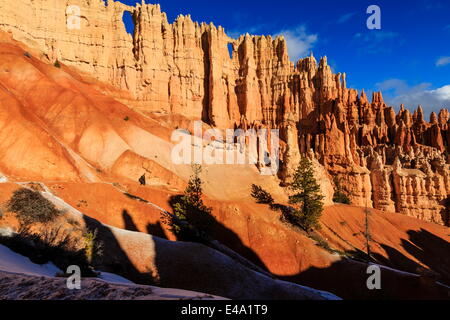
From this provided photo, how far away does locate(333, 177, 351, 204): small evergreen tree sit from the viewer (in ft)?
168

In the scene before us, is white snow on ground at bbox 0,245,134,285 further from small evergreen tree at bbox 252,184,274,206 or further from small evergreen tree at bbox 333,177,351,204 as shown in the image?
small evergreen tree at bbox 333,177,351,204

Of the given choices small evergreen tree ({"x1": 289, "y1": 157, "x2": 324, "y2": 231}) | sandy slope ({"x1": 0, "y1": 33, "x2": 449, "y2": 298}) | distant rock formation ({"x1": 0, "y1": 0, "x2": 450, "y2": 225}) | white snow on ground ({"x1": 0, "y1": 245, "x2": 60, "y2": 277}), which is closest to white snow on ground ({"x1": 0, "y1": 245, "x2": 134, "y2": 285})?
white snow on ground ({"x1": 0, "y1": 245, "x2": 60, "y2": 277})

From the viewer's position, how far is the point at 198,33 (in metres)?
74.9

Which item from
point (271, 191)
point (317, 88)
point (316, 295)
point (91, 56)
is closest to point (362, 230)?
point (271, 191)

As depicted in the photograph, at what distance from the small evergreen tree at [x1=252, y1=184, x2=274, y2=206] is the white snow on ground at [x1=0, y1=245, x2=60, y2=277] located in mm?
28662

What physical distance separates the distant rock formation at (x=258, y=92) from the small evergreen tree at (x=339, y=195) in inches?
50.9

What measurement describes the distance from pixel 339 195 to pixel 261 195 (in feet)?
69.7

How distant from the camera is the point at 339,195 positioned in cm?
5222

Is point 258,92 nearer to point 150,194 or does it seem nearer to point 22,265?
point 150,194

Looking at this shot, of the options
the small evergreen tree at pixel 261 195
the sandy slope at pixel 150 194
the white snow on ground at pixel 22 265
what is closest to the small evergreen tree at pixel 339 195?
the sandy slope at pixel 150 194

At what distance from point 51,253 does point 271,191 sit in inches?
1271

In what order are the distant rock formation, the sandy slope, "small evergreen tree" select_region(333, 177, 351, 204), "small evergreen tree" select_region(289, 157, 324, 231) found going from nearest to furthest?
the sandy slope → "small evergreen tree" select_region(289, 157, 324, 231) → "small evergreen tree" select_region(333, 177, 351, 204) → the distant rock formation

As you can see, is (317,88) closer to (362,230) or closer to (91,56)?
(362,230)

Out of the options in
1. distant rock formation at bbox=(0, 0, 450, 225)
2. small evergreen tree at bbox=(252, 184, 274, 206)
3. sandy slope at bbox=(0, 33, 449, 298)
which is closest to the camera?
sandy slope at bbox=(0, 33, 449, 298)
